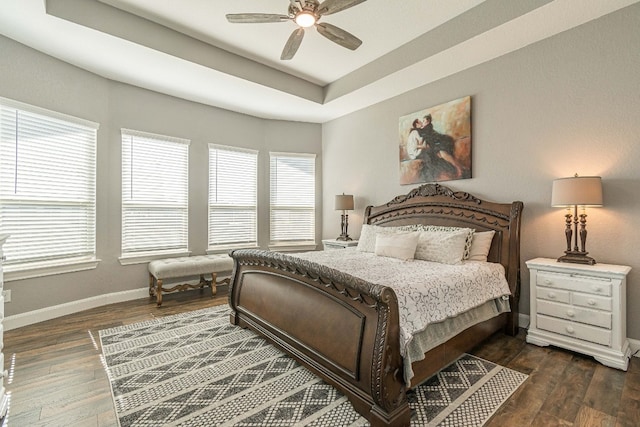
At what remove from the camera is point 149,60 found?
354 centimetres

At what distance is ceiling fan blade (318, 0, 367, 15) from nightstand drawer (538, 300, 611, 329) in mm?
3121

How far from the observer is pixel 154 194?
454cm

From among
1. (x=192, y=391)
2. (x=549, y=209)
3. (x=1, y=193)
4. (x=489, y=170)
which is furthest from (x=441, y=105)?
(x=1, y=193)

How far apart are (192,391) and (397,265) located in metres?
1.96

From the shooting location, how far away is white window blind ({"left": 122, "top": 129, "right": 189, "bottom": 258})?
14.2 feet

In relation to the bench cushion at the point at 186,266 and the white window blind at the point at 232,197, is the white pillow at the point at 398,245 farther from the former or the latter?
the white window blind at the point at 232,197

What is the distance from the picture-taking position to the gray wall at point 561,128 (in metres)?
2.68

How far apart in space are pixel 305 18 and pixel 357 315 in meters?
2.39

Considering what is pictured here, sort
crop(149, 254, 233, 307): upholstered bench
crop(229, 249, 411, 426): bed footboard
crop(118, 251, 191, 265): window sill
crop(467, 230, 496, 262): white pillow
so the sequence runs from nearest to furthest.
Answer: crop(229, 249, 411, 426): bed footboard
crop(467, 230, 496, 262): white pillow
crop(149, 254, 233, 307): upholstered bench
crop(118, 251, 191, 265): window sill

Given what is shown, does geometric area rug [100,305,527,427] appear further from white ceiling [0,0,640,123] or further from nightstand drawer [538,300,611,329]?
white ceiling [0,0,640,123]

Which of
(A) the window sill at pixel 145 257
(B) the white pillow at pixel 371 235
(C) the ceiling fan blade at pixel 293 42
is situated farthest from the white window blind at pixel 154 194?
(B) the white pillow at pixel 371 235

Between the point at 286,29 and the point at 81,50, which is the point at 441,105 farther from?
the point at 81,50

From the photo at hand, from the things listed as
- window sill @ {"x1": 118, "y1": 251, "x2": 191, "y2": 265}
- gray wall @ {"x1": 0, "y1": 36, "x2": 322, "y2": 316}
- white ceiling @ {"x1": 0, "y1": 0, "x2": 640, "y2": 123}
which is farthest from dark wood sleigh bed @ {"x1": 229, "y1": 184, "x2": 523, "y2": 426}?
gray wall @ {"x1": 0, "y1": 36, "x2": 322, "y2": 316}

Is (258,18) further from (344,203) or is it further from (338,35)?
(344,203)
